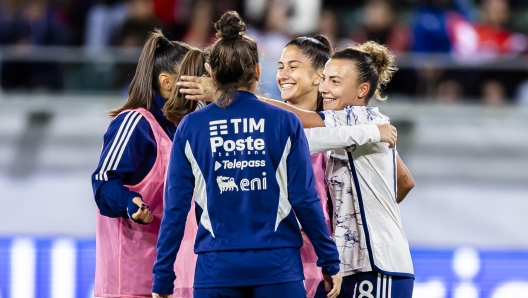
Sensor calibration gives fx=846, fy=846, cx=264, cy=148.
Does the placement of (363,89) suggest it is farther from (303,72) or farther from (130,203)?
(130,203)

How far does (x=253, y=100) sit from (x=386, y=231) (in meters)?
0.80

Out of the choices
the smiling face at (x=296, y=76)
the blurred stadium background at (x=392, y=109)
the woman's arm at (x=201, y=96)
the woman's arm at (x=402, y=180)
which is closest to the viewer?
the woman's arm at (x=201, y=96)

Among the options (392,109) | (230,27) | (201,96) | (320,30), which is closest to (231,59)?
(230,27)

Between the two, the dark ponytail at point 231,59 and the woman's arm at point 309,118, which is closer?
the dark ponytail at point 231,59

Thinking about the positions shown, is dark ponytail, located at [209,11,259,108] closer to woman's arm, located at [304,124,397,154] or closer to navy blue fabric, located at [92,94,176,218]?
woman's arm, located at [304,124,397,154]

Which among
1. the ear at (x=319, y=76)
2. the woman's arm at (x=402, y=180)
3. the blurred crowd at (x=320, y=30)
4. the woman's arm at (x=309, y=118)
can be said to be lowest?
the woman's arm at (x=402, y=180)

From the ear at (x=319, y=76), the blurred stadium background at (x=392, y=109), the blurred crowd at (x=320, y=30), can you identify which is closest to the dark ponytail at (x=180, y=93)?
the ear at (x=319, y=76)

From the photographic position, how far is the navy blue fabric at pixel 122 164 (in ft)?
10.5

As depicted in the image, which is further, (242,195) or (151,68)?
(151,68)

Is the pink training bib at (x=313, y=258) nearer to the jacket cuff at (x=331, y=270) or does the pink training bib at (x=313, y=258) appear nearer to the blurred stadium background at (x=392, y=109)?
the jacket cuff at (x=331, y=270)

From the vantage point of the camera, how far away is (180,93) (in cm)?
336

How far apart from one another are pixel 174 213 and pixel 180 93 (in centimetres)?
65

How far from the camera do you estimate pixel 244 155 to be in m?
2.84

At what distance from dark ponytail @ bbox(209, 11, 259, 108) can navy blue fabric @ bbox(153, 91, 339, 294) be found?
4 cm
